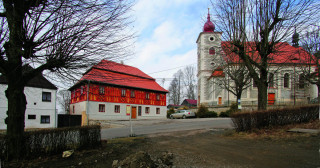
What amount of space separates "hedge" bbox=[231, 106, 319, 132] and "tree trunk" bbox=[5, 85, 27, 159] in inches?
339

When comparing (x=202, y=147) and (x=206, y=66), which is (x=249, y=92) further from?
(x=202, y=147)

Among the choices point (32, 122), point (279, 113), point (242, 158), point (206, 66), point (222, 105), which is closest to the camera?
point (242, 158)

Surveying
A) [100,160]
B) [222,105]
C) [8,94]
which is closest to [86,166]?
[100,160]

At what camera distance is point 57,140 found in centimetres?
618

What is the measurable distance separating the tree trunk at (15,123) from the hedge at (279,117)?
28.3ft

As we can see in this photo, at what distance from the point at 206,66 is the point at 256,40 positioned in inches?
1247

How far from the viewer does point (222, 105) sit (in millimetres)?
35688

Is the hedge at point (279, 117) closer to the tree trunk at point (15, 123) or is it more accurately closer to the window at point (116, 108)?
the tree trunk at point (15, 123)

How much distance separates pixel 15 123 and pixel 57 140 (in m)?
1.20

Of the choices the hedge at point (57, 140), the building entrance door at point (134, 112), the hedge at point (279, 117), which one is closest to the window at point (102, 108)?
the building entrance door at point (134, 112)

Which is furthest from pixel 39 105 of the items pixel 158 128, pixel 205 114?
pixel 205 114

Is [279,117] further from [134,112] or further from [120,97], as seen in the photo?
[134,112]

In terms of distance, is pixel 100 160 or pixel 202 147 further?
pixel 202 147

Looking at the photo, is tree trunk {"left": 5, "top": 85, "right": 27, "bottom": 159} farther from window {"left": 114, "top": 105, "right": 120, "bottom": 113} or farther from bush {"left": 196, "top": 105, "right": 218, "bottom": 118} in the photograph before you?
bush {"left": 196, "top": 105, "right": 218, "bottom": 118}
